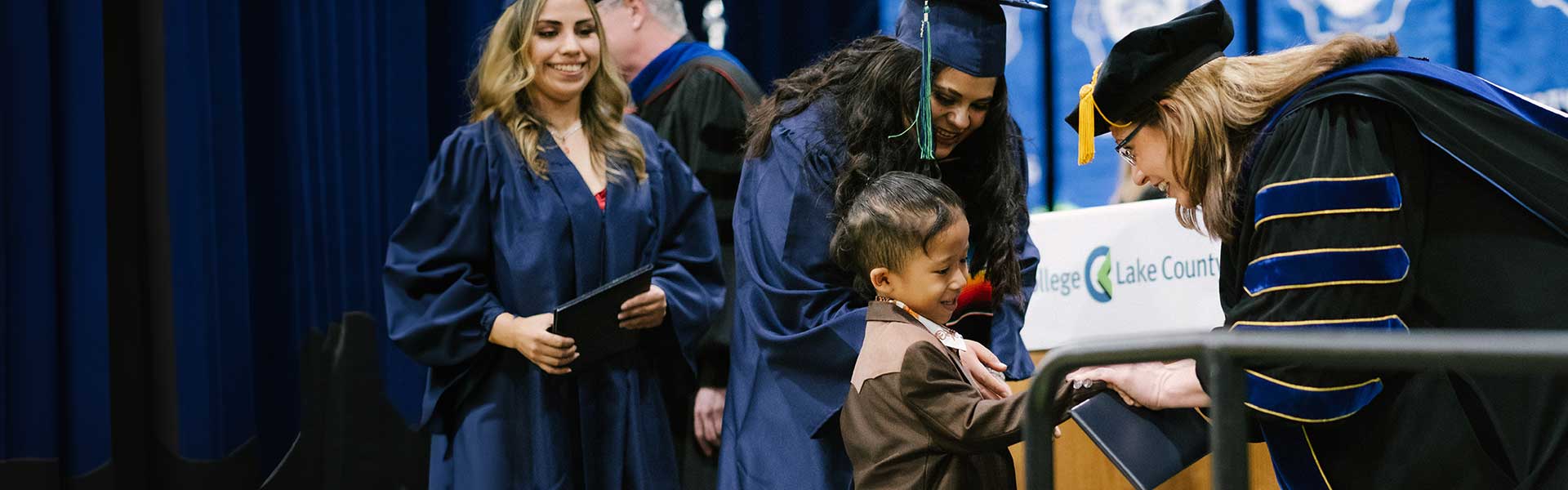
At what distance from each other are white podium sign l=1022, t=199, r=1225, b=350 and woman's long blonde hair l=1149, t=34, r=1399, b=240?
1.04 metres

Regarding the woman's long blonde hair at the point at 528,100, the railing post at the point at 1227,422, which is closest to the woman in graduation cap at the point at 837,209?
the woman's long blonde hair at the point at 528,100

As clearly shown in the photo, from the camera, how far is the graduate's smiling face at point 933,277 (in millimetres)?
2684

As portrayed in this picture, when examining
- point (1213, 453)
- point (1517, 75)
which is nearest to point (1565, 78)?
point (1517, 75)

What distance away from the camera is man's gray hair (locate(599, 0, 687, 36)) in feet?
16.9

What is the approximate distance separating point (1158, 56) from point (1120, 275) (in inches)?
53.8

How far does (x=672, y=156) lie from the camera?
385cm

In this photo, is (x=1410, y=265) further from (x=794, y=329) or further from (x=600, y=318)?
(x=600, y=318)

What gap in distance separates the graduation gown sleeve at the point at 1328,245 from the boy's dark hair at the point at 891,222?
618 mm

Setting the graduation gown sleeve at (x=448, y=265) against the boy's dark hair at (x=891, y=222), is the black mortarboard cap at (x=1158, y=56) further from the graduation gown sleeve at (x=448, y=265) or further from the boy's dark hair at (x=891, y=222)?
the graduation gown sleeve at (x=448, y=265)

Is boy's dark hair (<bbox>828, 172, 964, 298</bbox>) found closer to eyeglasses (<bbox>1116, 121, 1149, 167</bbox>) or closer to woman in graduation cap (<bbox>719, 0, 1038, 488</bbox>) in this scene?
woman in graduation cap (<bbox>719, 0, 1038, 488</bbox>)

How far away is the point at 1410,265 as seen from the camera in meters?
2.20

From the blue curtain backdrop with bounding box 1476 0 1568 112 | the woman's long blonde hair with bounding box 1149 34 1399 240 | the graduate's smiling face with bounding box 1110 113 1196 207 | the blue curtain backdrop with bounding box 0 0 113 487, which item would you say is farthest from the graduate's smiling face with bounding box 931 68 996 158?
the blue curtain backdrop with bounding box 0 0 113 487

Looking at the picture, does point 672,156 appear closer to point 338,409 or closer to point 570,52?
point 570,52

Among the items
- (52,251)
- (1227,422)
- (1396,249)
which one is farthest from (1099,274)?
(52,251)
